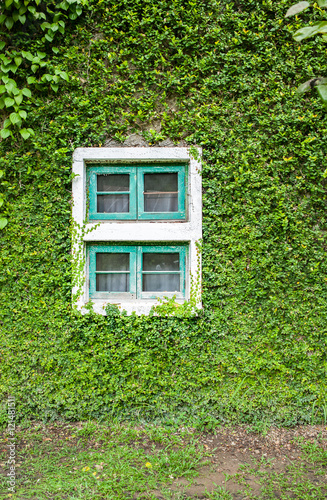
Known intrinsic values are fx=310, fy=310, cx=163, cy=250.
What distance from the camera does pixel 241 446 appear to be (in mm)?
2662

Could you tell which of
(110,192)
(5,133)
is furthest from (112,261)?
(5,133)

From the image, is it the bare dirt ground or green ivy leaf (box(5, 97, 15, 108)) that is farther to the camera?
green ivy leaf (box(5, 97, 15, 108))

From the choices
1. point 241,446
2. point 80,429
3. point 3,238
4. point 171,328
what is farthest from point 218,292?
point 3,238

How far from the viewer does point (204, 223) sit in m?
2.92

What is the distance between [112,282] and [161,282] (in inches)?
19.2

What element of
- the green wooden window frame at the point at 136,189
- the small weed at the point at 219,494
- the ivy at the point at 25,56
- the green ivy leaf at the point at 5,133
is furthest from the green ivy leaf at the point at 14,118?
the small weed at the point at 219,494

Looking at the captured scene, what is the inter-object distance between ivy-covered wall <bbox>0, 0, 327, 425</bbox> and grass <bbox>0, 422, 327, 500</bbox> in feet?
0.66

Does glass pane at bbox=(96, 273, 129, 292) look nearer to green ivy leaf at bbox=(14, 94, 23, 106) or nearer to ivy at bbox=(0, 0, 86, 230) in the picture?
ivy at bbox=(0, 0, 86, 230)

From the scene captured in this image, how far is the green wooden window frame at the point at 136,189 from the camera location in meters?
3.04

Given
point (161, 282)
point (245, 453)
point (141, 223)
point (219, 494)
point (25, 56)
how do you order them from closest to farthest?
point (219, 494)
point (245, 453)
point (25, 56)
point (141, 223)
point (161, 282)

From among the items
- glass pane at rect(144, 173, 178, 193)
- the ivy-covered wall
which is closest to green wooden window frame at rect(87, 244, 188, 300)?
the ivy-covered wall

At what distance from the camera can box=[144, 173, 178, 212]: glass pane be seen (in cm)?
308

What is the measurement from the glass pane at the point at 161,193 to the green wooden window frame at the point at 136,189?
48mm

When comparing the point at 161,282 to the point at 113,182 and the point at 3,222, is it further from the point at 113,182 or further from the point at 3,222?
the point at 3,222
